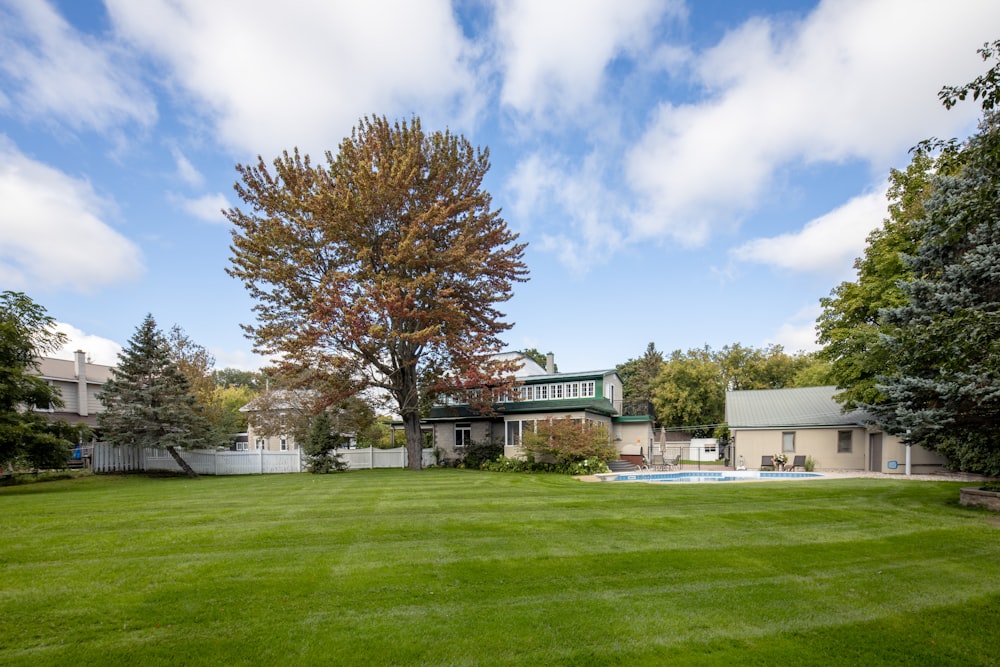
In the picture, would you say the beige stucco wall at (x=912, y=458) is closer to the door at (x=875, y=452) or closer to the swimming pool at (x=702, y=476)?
the door at (x=875, y=452)

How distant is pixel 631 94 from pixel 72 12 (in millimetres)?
15188

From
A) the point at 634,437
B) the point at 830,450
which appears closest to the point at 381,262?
the point at 634,437

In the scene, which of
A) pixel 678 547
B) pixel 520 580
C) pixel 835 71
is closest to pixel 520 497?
pixel 678 547

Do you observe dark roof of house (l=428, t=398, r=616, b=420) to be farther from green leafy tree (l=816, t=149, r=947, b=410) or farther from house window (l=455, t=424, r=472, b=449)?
green leafy tree (l=816, t=149, r=947, b=410)

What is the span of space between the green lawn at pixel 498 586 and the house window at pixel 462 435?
61.5 feet

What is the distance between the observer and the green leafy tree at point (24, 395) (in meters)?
14.8

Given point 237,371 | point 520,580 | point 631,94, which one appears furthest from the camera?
point 237,371

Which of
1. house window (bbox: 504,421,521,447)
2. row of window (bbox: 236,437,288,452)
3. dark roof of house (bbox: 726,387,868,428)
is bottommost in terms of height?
row of window (bbox: 236,437,288,452)

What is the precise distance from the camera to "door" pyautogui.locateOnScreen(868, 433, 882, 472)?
74.7 feet

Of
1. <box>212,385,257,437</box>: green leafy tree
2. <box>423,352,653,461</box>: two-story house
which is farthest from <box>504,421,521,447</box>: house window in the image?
<box>212,385,257,437</box>: green leafy tree

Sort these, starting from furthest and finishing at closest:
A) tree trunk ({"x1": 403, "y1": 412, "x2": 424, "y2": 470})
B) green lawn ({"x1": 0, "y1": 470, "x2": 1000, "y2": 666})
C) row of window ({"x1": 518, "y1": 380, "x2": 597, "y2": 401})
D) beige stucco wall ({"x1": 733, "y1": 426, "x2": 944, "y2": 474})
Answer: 1. row of window ({"x1": 518, "y1": 380, "x2": 597, "y2": 401})
2. tree trunk ({"x1": 403, "y1": 412, "x2": 424, "y2": 470})
3. beige stucco wall ({"x1": 733, "y1": 426, "x2": 944, "y2": 474})
4. green lawn ({"x1": 0, "y1": 470, "x2": 1000, "y2": 666})

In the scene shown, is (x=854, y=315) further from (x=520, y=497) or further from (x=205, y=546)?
(x=205, y=546)

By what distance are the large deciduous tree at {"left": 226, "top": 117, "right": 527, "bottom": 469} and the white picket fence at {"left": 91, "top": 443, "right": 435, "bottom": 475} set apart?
5394 mm

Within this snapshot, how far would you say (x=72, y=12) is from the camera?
11.4 meters
